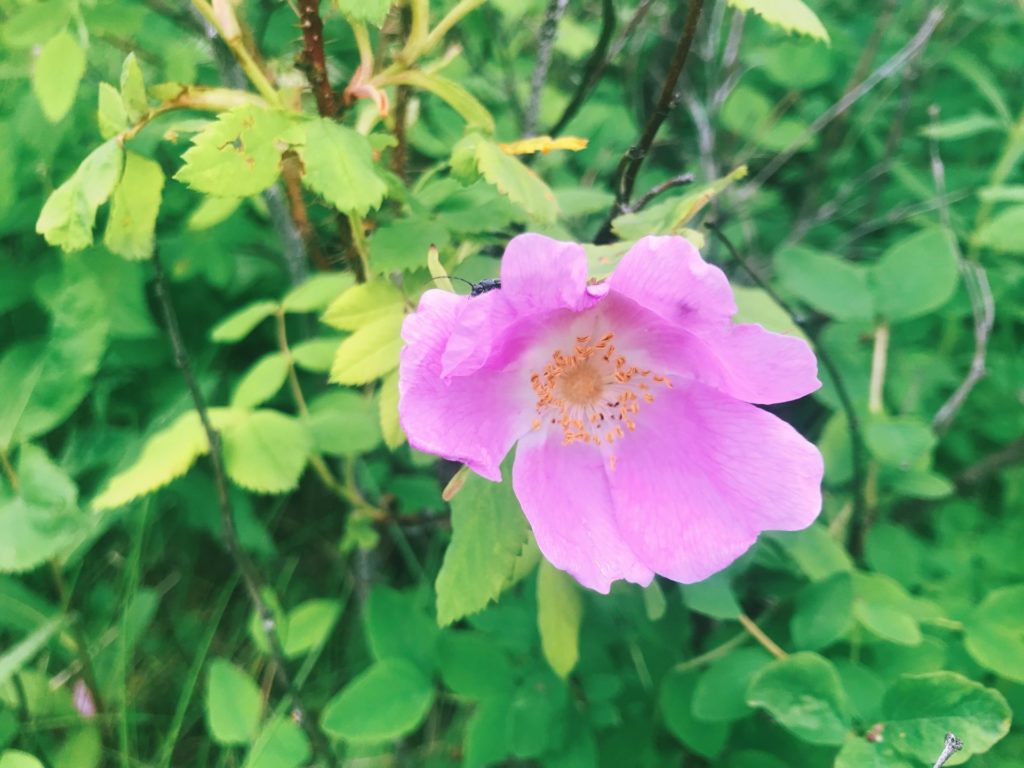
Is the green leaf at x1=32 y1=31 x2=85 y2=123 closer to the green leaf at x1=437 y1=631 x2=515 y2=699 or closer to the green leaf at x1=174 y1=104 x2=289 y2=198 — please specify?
the green leaf at x1=174 y1=104 x2=289 y2=198

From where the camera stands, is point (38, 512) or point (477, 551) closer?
Answer: point (477, 551)

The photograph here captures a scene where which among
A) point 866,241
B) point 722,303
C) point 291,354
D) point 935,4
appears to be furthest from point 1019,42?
point 291,354

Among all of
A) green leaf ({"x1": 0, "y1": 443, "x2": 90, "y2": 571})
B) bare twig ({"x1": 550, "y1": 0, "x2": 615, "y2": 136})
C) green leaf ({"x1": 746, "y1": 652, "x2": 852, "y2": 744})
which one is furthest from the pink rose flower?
green leaf ({"x1": 0, "y1": 443, "x2": 90, "y2": 571})

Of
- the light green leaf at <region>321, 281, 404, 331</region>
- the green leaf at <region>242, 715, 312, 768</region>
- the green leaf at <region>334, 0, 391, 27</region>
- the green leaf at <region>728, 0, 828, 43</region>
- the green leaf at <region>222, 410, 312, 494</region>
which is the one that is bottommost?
the green leaf at <region>242, 715, 312, 768</region>

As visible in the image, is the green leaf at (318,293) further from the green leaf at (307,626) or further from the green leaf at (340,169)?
the green leaf at (307,626)

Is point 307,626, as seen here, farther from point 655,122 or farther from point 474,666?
point 655,122

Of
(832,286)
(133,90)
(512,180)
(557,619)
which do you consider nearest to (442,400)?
(512,180)
